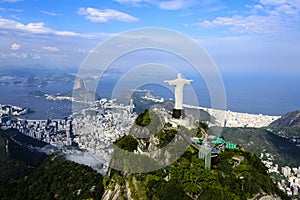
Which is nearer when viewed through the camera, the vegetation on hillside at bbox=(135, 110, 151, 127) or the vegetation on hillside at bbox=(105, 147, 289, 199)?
the vegetation on hillside at bbox=(105, 147, 289, 199)

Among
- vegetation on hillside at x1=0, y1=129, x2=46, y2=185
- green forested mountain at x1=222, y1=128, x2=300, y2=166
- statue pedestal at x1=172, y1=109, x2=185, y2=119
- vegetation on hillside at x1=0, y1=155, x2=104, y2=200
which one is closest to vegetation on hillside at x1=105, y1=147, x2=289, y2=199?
statue pedestal at x1=172, y1=109, x2=185, y2=119

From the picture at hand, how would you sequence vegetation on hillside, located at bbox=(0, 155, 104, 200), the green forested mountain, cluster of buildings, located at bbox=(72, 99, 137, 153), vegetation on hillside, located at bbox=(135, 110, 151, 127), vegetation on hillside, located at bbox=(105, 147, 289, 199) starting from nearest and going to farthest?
vegetation on hillside, located at bbox=(105, 147, 289, 199) < cluster of buildings, located at bbox=(72, 99, 137, 153) < vegetation on hillside, located at bbox=(135, 110, 151, 127) < vegetation on hillside, located at bbox=(0, 155, 104, 200) < the green forested mountain

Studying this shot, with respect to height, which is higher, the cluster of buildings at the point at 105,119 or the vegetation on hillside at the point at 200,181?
the cluster of buildings at the point at 105,119

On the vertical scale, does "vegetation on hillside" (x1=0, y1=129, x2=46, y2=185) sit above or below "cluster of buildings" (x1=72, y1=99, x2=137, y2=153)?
below

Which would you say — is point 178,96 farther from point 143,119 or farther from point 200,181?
point 200,181

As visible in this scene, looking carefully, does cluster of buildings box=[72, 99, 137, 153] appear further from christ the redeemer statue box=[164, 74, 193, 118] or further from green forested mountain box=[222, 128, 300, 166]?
green forested mountain box=[222, 128, 300, 166]

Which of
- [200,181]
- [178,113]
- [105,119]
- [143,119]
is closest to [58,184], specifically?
[143,119]

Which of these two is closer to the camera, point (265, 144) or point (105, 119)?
point (105, 119)

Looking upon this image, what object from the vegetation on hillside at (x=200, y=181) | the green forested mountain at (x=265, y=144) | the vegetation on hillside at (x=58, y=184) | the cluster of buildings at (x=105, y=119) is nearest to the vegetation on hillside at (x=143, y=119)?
the cluster of buildings at (x=105, y=119)

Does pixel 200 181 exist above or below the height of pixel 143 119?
below

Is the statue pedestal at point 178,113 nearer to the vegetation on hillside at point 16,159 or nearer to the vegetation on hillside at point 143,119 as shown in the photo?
the vegetation on hillside at point 143,119

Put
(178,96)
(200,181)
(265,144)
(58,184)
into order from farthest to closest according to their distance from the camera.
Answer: (265,144) < (58,184) < (178,96) < (200,181)

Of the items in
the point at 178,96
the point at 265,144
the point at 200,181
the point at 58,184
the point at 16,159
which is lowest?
the point at 265,144
